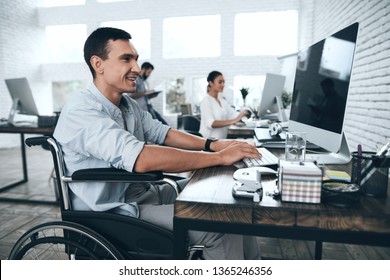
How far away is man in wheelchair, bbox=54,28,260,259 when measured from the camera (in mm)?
Answer: 993

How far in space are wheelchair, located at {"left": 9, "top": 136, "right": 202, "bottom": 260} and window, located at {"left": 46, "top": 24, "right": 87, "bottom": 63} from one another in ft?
23.4

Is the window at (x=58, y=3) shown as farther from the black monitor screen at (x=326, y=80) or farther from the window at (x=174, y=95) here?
the black monitor screen at (x=326, y=80)

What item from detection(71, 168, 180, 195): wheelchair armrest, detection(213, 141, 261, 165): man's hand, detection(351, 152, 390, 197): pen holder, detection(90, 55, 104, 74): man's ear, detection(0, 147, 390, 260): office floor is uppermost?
detection(90, 55, 104, 74): man's ear

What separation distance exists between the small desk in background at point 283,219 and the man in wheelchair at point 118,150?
0.26 metres

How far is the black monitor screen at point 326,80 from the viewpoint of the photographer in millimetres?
1002

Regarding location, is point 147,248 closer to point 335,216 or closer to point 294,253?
point 335,216

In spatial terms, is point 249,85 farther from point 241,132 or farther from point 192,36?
point 241,132

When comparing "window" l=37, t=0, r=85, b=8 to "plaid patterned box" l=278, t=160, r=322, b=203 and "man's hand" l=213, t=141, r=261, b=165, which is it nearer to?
"man's hand" l=213, t=141, r=261, b=165

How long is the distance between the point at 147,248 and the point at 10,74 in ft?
22.6

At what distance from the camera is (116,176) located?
973mm

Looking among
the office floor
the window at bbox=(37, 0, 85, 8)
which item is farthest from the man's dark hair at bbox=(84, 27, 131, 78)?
the window at bbox=(37, 0, 85, 8)

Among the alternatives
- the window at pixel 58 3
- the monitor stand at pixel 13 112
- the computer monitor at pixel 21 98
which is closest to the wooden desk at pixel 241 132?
the computer monitor at pixel 21 98

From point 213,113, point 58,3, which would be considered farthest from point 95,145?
point 58,3

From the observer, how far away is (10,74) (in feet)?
21.6
